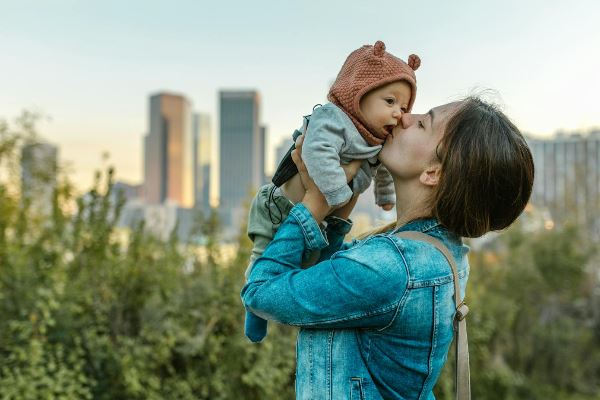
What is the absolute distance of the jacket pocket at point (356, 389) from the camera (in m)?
1.30

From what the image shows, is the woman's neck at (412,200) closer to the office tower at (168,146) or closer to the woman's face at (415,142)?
the woman's face at (415,142)

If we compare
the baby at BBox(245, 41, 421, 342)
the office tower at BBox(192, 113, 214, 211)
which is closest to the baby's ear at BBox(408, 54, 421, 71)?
the baby at BBox(245, 41, 421, 342)

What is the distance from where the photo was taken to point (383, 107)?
1.38m

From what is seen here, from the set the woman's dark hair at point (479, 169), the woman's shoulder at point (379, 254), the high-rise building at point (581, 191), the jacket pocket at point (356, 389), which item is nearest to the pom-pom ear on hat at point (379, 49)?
the woman's dark hair at point (479, 169)

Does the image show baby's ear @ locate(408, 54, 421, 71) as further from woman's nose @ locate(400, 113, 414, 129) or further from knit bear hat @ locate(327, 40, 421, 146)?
woman's nose @ locate(400, 113, 414, 129)

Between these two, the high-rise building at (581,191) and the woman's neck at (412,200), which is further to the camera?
the high-rise building at (581,191)

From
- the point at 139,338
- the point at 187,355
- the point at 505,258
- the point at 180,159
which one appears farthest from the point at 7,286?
the point at 180,159

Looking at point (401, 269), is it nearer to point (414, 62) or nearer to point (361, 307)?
point (361, 307)

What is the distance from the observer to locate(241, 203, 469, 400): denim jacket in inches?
48.3

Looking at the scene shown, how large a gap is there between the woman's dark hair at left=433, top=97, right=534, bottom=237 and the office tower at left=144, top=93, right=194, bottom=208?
226ft

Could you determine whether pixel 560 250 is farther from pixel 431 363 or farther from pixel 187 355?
pixel 431 363

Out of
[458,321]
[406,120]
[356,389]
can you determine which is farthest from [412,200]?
[356,389]

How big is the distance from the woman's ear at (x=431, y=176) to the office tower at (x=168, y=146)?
68894 millimetres

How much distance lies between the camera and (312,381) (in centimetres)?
134
